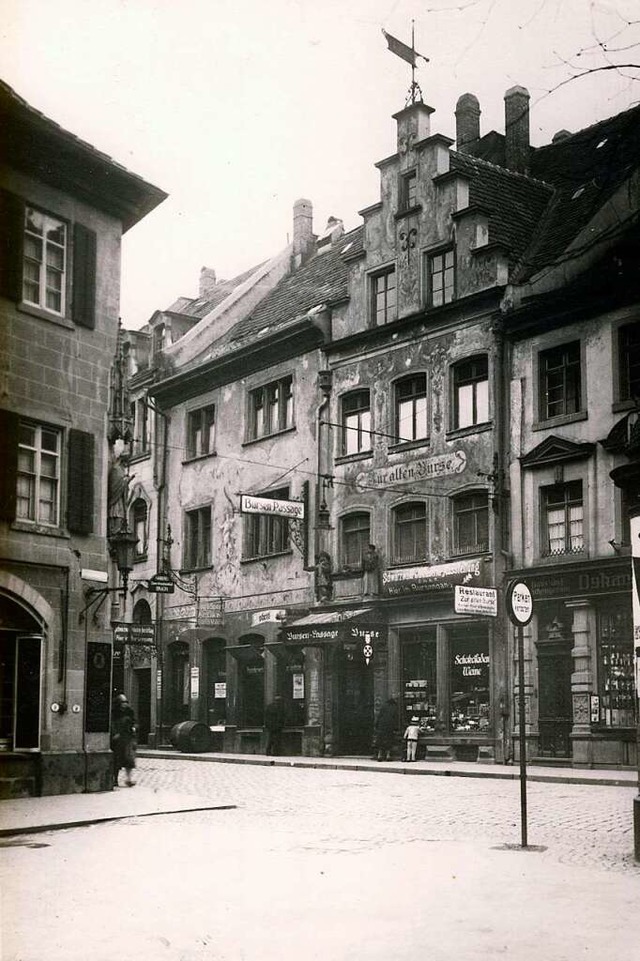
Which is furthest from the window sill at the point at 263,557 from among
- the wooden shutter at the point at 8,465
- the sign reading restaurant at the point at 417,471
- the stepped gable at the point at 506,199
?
the wooden shutter at the point at 8,465

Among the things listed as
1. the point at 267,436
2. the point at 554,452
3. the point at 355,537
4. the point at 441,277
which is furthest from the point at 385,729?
the point at 441,277

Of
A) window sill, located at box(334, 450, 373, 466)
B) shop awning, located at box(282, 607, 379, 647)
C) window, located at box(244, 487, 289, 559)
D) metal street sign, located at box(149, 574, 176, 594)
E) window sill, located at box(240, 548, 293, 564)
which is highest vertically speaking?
window sill, located at box(334, 450, 373, 466)

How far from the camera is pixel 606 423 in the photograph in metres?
24.5

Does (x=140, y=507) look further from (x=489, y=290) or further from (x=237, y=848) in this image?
(x=237, y=848)

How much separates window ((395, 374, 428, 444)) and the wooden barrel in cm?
923

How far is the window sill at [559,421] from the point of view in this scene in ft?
82.0

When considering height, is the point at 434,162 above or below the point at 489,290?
above

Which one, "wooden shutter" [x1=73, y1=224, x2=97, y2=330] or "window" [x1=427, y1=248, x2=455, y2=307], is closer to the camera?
"wooden shutter" [x1=73, y1=224, x2=97, y2=330]

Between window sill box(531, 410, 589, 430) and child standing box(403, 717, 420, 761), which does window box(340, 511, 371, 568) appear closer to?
child standing box(403, 717, 420, 761)

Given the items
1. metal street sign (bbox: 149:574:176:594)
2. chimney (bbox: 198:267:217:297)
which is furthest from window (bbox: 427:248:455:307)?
chimney (bbox: 198:267:217:297)

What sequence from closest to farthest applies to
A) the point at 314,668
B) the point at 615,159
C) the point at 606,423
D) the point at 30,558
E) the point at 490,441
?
the point at 615,159
the point at 30,558
the point at 606,423
the point at 490,441
the point at 314,668

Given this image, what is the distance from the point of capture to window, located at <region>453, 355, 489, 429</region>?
27.4m

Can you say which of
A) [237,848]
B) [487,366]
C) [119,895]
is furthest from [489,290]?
[119,895]

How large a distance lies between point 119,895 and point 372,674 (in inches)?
814
